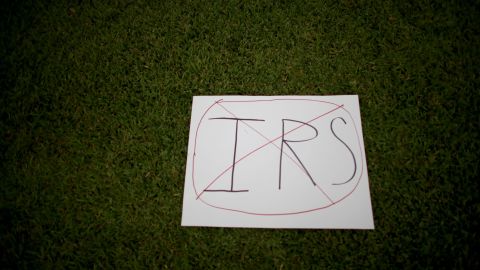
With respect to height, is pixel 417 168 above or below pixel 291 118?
below

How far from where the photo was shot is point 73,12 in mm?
892

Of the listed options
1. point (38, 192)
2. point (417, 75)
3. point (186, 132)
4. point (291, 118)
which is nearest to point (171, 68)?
point (186, 132)

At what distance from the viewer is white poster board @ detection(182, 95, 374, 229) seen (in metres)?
0.66

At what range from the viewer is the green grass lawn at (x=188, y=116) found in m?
0.64

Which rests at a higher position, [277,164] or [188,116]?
[188,116]

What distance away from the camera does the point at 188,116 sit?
2.47 feet

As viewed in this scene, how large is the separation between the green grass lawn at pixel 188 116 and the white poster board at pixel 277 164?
28mm

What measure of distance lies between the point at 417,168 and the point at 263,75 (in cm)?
47

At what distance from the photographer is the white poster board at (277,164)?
66cm

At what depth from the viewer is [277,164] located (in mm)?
703

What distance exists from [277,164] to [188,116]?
28 centimetres

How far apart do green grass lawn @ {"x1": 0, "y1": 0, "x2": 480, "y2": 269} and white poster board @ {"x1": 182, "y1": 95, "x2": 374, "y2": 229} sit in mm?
28

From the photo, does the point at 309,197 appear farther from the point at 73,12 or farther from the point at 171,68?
the point at 73,12

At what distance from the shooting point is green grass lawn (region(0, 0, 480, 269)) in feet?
2.11
